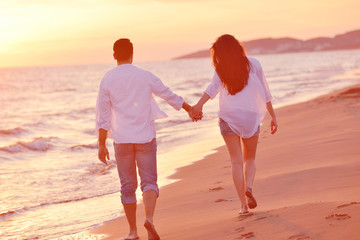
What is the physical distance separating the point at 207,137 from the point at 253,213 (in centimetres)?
905

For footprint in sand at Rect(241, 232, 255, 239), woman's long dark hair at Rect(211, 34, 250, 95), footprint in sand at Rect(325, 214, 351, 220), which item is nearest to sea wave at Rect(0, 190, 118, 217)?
woman's long dark hair at Rect(211, 34, 250, 95)

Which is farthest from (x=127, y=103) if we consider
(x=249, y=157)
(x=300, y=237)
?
(x=300, y=237)

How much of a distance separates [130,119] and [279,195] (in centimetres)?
213

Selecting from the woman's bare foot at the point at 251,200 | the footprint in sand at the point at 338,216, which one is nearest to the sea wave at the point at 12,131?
the woman's bare foot at the point at 251,200

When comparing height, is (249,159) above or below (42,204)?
above

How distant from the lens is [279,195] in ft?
18.9

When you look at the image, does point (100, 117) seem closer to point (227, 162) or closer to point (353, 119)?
point (227, 162)

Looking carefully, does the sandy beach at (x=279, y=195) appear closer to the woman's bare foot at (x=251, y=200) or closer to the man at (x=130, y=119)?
the woman's bare foot at (x=251, y=200)

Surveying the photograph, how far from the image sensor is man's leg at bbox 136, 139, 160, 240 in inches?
180

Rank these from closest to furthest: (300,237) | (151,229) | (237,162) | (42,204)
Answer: (300,237) → (151,229) → (237,162) → (42,204)

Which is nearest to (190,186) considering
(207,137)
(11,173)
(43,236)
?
(43,236)

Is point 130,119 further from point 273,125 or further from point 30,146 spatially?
point 30,146

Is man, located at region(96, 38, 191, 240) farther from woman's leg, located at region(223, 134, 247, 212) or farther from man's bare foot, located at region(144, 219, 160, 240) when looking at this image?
woman's leg, located at region(223, 134, 247, 212)

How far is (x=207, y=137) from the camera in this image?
1384 centimetres
